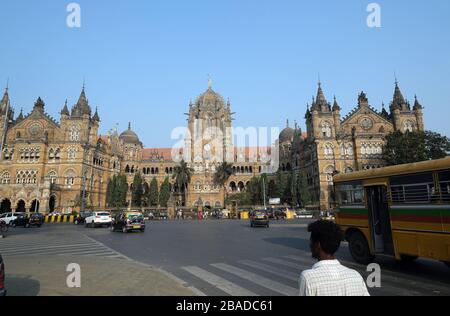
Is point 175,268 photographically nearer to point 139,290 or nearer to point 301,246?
point 139,290

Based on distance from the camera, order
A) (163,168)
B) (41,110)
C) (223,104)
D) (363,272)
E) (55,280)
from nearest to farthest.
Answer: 1. (55,280)
2. (363,272)
3. (41,110)
4. (163,168)
5. (223,104)

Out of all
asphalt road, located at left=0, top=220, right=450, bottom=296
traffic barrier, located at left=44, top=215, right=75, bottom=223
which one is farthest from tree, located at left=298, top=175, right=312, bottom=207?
asphalt road, located at left=0, top=220, right=450, bottom=296

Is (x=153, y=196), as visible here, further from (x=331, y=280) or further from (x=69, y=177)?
(x=331, y=280)

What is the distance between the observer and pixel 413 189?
866 cm

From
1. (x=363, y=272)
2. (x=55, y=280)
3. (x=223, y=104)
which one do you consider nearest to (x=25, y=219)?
(x=55, y=280)

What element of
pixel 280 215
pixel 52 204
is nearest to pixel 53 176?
Result: pixel 52 204

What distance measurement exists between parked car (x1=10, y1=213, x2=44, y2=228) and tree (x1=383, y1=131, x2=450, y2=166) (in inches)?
1890

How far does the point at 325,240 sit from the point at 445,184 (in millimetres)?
6970

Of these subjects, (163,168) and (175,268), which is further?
(163,168)

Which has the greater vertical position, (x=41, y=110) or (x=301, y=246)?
(x=41, y=110)

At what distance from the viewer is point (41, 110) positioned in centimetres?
6372
